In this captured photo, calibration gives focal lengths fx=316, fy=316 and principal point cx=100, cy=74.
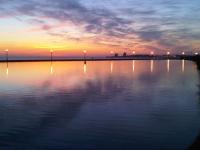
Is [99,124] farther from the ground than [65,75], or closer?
closer

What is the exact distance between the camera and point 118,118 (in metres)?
16.7

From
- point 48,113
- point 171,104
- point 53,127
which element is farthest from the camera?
point 171,104

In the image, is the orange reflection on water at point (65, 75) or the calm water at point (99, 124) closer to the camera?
the calm water at point (99, 124)

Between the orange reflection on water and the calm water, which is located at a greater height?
the orange reflection on water

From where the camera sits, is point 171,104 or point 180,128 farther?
point 171,104

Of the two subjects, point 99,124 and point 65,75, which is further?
point 65,75

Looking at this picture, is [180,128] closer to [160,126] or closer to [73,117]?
[160,126]

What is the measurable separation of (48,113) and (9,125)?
3.38m

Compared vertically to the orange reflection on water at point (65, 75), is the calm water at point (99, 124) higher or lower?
lower

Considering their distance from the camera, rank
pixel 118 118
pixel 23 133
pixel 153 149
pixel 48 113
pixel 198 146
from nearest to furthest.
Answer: pixel 198 146 → pixel 153 149 → pixel 23 133 → pixel 118 118 → pixel 48 113

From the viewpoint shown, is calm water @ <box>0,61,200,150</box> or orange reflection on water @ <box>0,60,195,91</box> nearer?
calm water @ <box>0,61,200,150</box>

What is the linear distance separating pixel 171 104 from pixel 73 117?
7640 mm

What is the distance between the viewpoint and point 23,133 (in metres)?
13.7

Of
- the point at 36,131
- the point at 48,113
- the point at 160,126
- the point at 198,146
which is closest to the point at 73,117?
the point at 48,113
